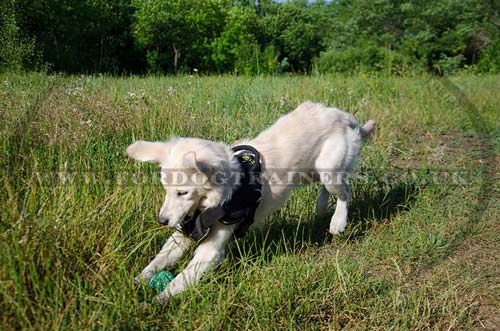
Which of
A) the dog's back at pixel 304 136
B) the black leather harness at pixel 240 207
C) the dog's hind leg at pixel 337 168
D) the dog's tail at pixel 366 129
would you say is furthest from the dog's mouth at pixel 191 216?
the dog's tail at pixel 366 129

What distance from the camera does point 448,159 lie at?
5.93 metres

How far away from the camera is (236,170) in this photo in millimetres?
3062

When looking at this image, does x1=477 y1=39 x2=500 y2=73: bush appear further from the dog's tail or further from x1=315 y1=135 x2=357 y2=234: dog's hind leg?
x1=315 y1=135 x2=357 y2=234: dog's hind leg

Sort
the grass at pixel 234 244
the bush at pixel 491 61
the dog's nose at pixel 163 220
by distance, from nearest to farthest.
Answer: the grass at pixel 234 244, the dog's nose at pixel 163 220, the bush at pixel 491 61

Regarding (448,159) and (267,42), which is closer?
(448,159)

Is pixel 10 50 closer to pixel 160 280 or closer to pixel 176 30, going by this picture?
pixel 160 280

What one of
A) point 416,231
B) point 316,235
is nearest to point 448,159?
point 416,231

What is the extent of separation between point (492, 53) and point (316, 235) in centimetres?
1896

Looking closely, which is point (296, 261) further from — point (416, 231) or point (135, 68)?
point (135, 68)

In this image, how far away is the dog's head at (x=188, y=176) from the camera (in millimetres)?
2824

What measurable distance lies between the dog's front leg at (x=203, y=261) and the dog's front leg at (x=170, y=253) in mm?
135

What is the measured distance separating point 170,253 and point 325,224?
1.74 m

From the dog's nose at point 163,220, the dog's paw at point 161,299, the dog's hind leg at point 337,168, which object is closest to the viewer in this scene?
the dog's paw at point 161,299

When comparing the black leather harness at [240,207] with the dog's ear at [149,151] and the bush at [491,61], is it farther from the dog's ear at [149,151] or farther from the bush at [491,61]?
the bush at [491,61]
